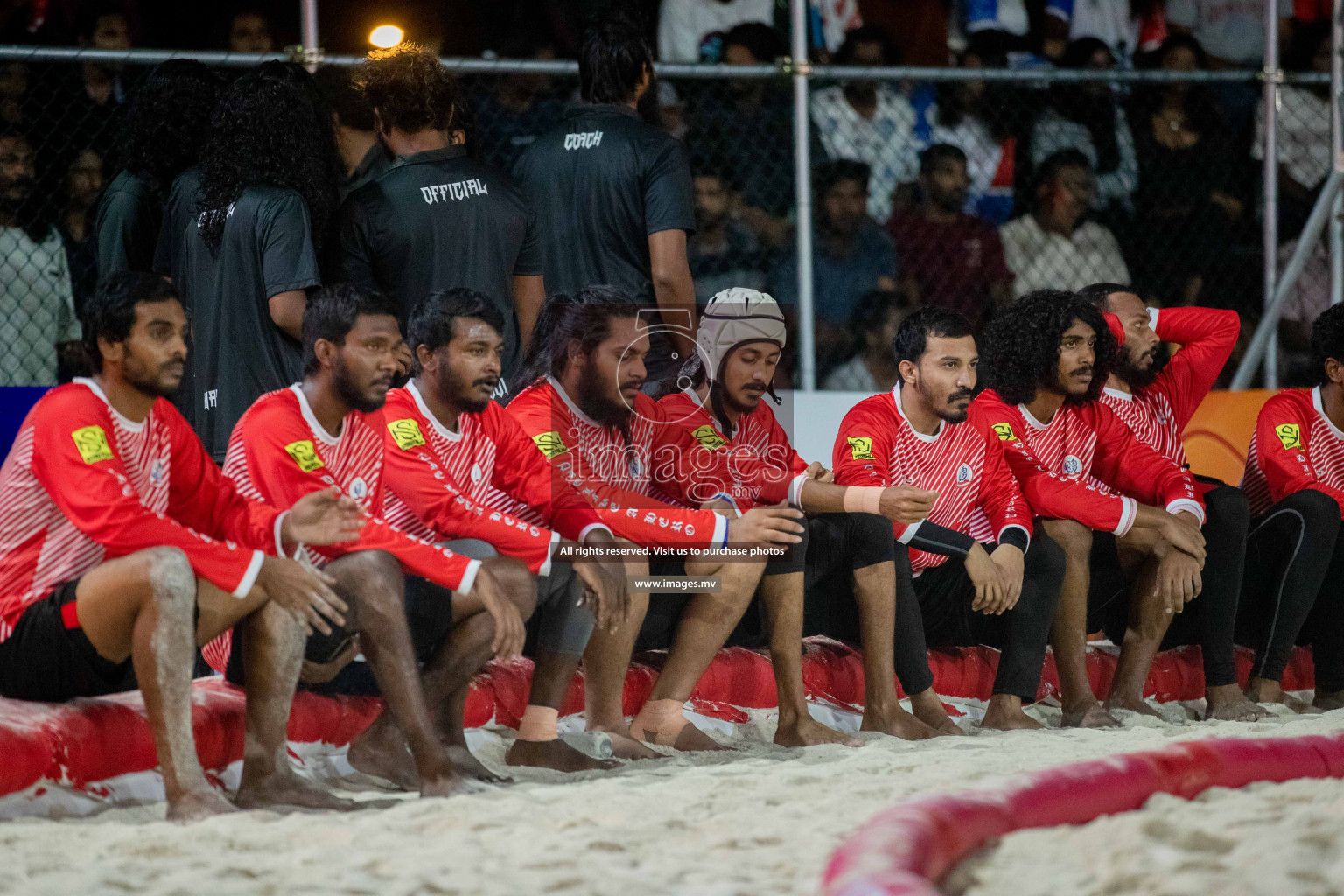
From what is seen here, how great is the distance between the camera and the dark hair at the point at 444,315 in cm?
357

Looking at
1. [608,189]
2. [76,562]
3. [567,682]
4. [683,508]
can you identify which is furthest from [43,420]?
[608,189]

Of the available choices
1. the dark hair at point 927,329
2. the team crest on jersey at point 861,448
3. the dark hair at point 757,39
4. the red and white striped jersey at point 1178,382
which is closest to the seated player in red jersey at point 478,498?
the team crest on jersey at point 861,448

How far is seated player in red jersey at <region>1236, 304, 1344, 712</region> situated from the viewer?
4.55 meters

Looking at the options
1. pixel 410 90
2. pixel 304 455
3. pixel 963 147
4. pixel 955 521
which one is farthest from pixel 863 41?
pixel 304 455

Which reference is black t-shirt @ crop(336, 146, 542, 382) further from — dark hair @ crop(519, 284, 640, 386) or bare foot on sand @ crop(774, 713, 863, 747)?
bare foot on sand @ crop(774, 713, 863, 747)

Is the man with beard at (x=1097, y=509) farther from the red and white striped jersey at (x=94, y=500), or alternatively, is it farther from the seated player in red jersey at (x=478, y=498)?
the red and white striped jersey at (x=94, y=500)

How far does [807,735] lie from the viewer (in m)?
3.73

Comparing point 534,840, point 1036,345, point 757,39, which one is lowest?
point 534,840

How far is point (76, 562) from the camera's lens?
119 inches

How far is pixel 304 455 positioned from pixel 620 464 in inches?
36.3

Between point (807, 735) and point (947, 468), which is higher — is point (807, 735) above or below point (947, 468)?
below

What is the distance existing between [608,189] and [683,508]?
106 cm

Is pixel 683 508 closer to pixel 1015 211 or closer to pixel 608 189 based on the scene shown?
pixel 608 189

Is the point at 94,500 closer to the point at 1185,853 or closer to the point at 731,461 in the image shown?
the point at 731,461
